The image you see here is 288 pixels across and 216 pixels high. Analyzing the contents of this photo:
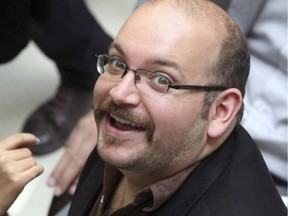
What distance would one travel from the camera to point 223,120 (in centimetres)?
92

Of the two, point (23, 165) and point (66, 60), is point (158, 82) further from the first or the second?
point (66, 60)

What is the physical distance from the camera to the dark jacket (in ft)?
2.88

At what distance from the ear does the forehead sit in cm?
7

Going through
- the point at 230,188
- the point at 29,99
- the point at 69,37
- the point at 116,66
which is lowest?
the point at 29,99

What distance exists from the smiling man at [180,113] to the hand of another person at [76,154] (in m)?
0.64

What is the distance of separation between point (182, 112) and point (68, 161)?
869mm

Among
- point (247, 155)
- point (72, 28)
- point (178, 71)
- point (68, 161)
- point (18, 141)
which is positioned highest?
point (178, 71)

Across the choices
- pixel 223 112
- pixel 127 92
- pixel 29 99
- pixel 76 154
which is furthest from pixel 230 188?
pixel 29 99

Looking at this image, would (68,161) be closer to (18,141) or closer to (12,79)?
(18,141)

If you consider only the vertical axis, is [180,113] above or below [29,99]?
above

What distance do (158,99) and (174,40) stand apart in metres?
0.10

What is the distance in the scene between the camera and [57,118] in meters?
2.12

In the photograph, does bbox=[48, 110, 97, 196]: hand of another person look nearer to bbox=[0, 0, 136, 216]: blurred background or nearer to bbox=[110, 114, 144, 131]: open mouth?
bbox=[0, 0, 136, 216]: blurred background

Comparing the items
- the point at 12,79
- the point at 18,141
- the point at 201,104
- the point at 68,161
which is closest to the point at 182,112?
the point at 201,104
